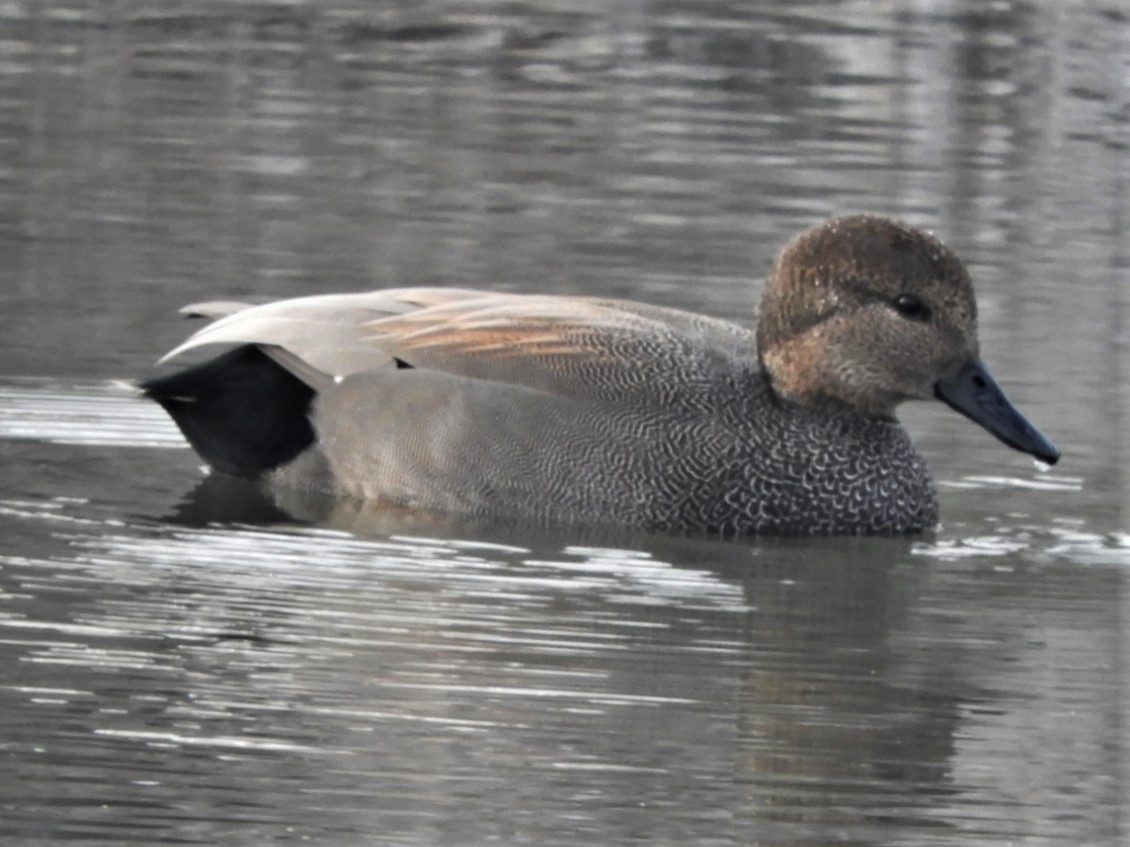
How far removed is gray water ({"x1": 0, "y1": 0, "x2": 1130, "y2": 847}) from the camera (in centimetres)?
653

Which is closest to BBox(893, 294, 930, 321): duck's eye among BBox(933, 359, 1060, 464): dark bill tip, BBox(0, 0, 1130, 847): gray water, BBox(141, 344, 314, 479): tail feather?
BBox(933, 359, 1060, 464): dark bill tip

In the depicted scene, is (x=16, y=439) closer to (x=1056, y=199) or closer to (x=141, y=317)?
(x=141, y=317)

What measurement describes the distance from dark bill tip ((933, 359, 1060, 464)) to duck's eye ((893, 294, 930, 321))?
213 mm

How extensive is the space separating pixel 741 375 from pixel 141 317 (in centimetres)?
314

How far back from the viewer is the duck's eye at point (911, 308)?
30.6ft

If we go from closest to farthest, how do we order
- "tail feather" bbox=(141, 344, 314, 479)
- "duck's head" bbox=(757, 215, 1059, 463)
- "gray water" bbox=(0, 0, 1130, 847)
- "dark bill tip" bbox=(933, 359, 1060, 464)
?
"gray water" bbox=(0, 0, 1130, 847)
"dark bill tip" bbox=(933, 359, 1060, 464)
"duck's head" bbox=(757, 215, 1059, 463)
"tail feather" bbox=(141, 344, 314, 479)

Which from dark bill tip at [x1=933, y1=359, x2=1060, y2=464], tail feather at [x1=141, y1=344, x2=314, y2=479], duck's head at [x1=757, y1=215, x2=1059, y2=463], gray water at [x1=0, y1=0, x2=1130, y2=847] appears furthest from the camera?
tail feather at [x1=141, y1=344, x2=314, y2=479]

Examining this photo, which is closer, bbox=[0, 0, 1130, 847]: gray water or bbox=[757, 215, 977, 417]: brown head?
bbox=[0, 0, 1130, 847]: gray water

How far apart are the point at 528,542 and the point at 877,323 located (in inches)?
52.6

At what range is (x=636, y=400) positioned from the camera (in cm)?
923

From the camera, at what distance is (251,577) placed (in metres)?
8.33

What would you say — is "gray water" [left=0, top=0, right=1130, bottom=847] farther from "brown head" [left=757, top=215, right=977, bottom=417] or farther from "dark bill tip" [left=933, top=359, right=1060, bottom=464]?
"brown head" [left=757, top=215, right=977, bottom=417]

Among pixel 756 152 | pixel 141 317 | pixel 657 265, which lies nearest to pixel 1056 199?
pixel 756 152

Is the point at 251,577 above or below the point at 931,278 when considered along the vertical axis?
below
